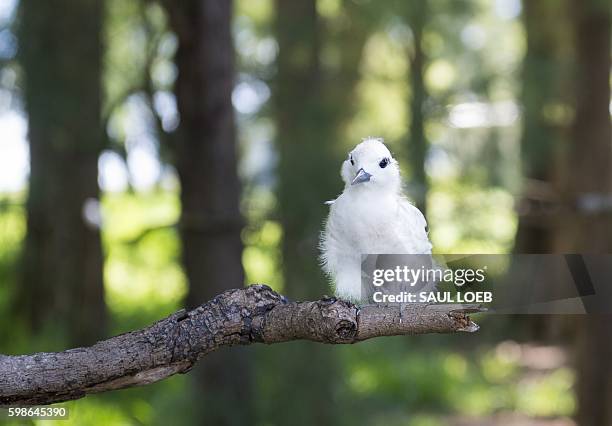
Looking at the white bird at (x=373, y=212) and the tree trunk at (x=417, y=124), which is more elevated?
the tree trunk at (x=417, y=124)

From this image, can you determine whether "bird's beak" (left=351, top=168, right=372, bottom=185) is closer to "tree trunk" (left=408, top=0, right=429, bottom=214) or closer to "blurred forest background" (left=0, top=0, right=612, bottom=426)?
"blurred forest background" (left=0, top=0, right=612, bottom=426)

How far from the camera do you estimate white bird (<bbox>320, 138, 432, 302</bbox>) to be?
1080 mm

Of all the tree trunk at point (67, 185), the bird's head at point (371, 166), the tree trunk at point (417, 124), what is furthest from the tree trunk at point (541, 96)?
the bird's head at point (371, 166)

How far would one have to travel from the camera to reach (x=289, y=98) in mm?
3961

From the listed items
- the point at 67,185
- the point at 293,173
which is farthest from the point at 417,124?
the point at 67,185

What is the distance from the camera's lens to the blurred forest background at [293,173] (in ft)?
10.5

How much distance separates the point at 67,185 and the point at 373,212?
16.9 feet

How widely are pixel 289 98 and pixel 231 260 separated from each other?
1.17 metres

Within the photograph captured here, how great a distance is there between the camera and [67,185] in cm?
586

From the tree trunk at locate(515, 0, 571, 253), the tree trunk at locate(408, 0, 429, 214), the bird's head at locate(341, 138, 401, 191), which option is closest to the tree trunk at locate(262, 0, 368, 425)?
the tree trunk at locate(408, 0, 429, 214)

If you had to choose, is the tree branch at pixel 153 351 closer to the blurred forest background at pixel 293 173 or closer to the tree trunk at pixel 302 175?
the blurred forest background at pixel 293 173

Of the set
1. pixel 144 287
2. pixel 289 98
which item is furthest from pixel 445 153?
pixel 144 287

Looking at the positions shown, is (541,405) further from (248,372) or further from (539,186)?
(248,372)

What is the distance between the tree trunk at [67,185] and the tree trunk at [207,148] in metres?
1.30
